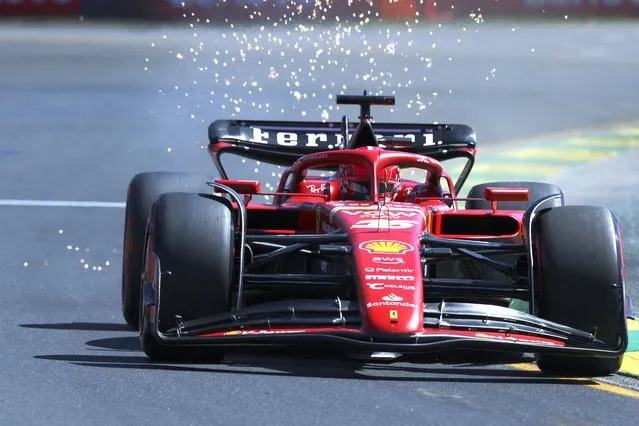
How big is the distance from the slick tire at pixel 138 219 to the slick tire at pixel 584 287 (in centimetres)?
275

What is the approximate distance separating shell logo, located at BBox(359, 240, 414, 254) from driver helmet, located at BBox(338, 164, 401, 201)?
5.40 ft

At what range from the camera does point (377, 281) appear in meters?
8.27

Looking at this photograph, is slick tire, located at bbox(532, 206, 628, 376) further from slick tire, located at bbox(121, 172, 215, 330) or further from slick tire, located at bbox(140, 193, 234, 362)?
slick tire, located at bbox(121, 172, 215, 330)

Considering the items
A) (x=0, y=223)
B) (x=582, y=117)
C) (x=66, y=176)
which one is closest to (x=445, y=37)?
(x=582, y=117)

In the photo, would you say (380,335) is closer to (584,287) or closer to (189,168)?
(584,287)

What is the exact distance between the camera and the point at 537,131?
2147 cm

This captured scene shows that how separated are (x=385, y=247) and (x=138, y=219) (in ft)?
7.44

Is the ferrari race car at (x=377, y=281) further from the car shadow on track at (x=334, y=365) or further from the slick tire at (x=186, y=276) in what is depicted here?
the car shadow on track at (x=334, y=365)

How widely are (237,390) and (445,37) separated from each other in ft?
62.7

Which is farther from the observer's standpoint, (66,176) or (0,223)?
(66,176)

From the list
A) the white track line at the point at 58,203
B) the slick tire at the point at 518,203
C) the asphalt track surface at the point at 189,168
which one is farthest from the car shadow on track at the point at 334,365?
the white track line at the point at 58,203

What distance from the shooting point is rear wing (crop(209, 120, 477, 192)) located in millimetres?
11680

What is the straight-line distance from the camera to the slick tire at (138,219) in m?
10.2

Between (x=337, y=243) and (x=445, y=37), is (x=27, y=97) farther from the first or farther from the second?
(x=337, y=243)
